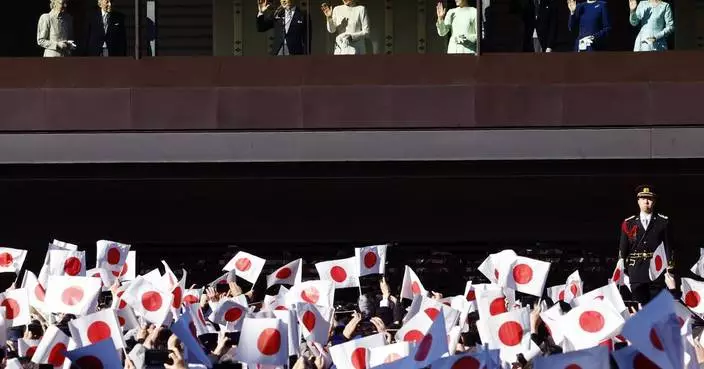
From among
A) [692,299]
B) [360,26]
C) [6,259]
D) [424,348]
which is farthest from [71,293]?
[360,26]

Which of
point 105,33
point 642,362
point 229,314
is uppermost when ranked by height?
point 105,33

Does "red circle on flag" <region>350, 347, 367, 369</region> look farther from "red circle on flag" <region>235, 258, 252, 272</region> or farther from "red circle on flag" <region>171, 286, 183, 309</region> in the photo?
"red circle on flag" <region>235, 258, 252, 272</region>

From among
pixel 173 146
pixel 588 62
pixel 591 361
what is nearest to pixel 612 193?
pixel 588 62

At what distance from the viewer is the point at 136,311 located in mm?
16078

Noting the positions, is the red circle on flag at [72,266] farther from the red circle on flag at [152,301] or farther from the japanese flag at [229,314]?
the red circle on flag at [152,301]

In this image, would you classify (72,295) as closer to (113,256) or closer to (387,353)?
(113,256)

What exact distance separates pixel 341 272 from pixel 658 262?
3.87 m

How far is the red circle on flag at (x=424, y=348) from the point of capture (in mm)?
11498

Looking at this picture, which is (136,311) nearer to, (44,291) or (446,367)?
(44,291)

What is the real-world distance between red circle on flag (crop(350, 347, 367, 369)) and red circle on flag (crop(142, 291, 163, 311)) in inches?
142

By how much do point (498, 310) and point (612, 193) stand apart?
940 cm

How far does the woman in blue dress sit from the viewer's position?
22.2 m

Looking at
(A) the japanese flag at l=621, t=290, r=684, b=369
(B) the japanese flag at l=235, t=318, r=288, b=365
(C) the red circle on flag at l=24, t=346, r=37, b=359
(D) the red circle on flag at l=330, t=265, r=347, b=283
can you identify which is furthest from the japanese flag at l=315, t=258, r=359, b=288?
(A) the japanese flag at l=621, t=290, r=684, b=369

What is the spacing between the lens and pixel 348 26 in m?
22.5
